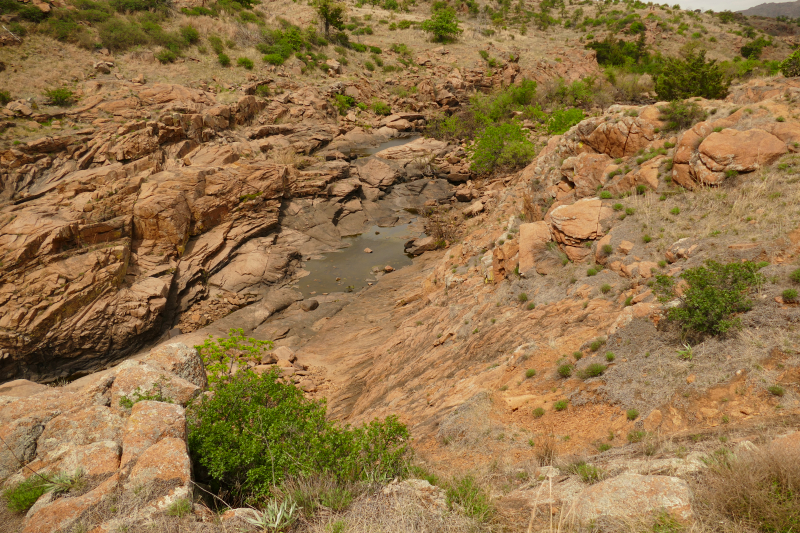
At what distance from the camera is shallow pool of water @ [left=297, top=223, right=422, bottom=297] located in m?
22.2

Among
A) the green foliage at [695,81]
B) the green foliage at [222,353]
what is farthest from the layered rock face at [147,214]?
the green foliage at [695,81]

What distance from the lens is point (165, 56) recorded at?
3700cm

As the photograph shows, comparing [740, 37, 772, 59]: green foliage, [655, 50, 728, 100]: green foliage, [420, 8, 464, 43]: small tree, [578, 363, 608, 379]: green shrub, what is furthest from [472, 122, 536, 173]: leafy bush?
[740, 37, 772, 59]: green foliage

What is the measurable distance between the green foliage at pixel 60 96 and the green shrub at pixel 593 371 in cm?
3649

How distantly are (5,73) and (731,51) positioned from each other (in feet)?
255

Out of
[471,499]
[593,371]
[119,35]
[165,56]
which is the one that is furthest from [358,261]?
[119,35]

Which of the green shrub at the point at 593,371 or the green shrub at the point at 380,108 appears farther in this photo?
the green shrub at the point at 380,108

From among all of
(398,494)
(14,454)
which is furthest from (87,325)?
(398,494)

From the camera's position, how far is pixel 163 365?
7.95 meters

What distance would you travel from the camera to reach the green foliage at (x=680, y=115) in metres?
12.4

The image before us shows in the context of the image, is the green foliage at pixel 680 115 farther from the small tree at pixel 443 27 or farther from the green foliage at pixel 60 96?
the small tree at pixel 443 27

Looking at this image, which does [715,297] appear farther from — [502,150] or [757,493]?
[502,150]

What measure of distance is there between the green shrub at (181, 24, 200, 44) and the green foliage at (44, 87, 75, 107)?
53.9 ft

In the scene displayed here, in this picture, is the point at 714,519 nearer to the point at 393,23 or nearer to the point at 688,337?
the point at 688,337
